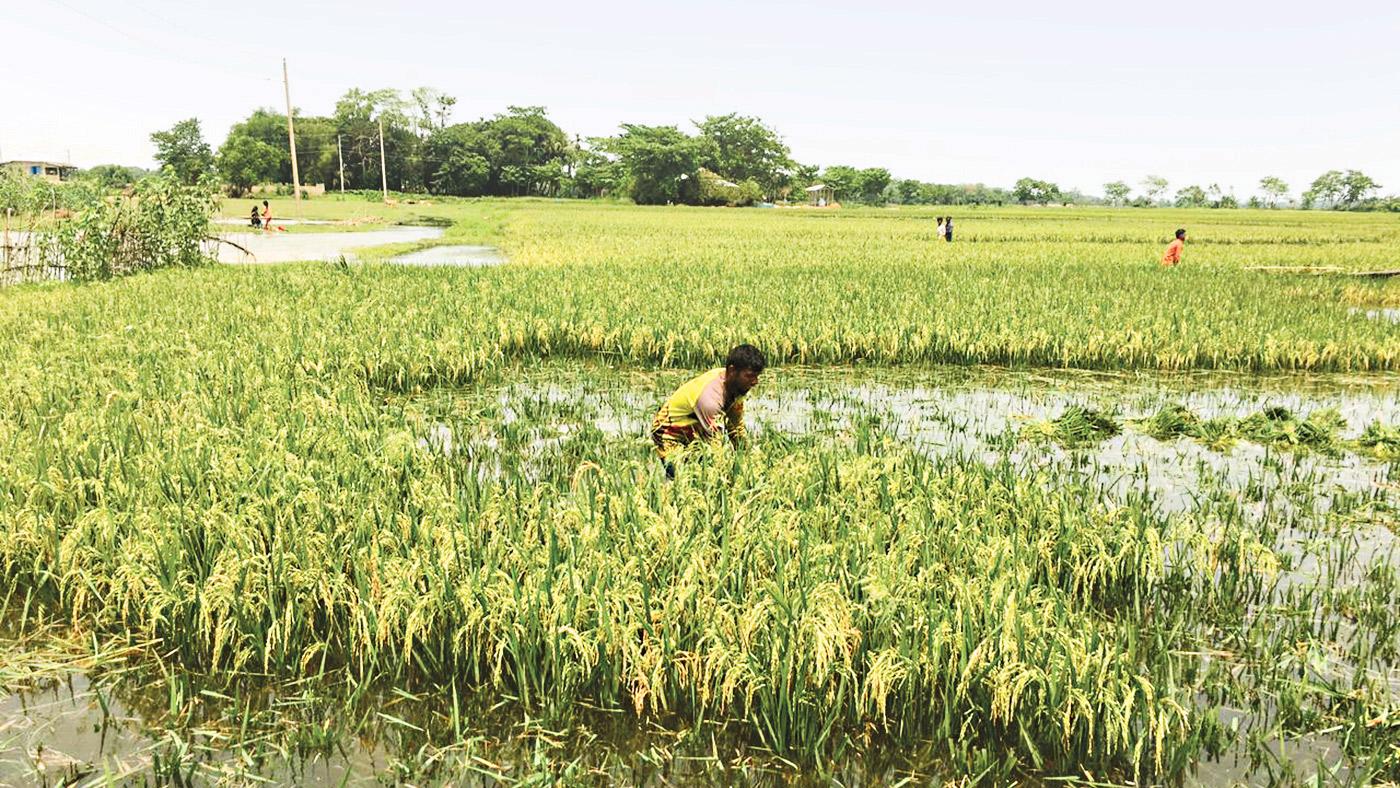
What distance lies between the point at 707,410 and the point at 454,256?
1975 cm

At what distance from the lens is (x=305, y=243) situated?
2634 cm

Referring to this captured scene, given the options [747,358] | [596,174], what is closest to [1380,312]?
[747,358]

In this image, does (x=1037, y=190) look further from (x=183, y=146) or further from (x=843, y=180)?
(x=183, y=146)

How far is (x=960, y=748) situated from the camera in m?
2.94

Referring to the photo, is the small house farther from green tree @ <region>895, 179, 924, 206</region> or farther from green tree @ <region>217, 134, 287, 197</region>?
green tree @ <region>217, 134, 287, 197</region>

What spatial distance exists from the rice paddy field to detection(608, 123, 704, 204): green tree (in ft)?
211

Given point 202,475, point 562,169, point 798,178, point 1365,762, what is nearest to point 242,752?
point 202,475

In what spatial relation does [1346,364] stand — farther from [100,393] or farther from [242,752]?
[100,393]

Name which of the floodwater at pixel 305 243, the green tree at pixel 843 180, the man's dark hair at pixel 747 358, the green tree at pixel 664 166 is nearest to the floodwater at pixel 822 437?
the man's dark hair at pixel 747 358

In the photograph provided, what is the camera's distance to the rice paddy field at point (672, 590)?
2961 mm

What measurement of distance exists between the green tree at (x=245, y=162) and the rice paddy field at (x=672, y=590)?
69244 mm

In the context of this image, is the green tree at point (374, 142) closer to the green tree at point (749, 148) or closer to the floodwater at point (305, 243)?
the green tree at point (749, 148)

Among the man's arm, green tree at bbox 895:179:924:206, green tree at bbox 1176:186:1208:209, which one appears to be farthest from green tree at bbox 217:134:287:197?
green tree at bbox 1176:186:1208:209

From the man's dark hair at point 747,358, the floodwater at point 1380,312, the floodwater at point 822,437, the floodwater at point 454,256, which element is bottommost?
the floodwater at point 822,437
